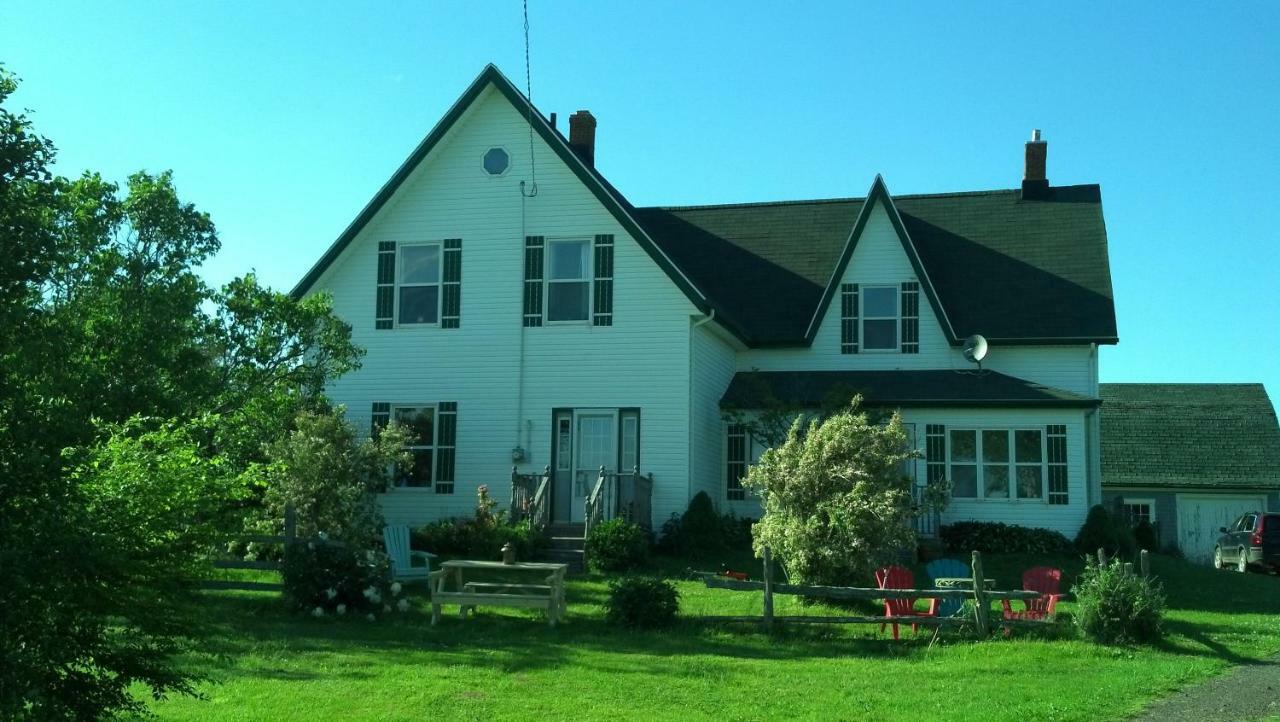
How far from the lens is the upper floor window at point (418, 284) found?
24609 millimetres

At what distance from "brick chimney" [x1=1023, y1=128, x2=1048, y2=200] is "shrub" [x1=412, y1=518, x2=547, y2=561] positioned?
15711 mm

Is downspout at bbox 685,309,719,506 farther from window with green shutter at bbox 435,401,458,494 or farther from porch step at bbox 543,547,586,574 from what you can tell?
window with green shutter at bbox 435,401,458,494

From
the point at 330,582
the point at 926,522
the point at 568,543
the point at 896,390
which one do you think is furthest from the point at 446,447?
the point at 926,522

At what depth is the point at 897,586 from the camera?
1571 cm

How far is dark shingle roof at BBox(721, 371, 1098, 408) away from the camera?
23.7 meters

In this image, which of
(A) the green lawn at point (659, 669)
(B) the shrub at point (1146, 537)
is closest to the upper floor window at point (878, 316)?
(B) the shrub at point (1146, 537)

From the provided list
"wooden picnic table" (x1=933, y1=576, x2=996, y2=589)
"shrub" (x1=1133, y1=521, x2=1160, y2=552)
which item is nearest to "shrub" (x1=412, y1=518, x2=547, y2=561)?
"wooden picnic table" (x1=933, y1=576, x2=996, y2=589)

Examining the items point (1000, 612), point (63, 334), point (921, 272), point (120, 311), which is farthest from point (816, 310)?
point (63, 334)

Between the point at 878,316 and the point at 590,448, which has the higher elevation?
the point at 878,316

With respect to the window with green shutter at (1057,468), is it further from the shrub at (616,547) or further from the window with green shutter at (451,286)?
the window with green shutter at (451,286)

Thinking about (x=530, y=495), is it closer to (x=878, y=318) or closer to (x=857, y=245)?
(x=878, y=318)

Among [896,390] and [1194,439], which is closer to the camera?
[896,390]

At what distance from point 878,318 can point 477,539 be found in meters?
10.4

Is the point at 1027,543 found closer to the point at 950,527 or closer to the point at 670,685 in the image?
the point at 950,527
